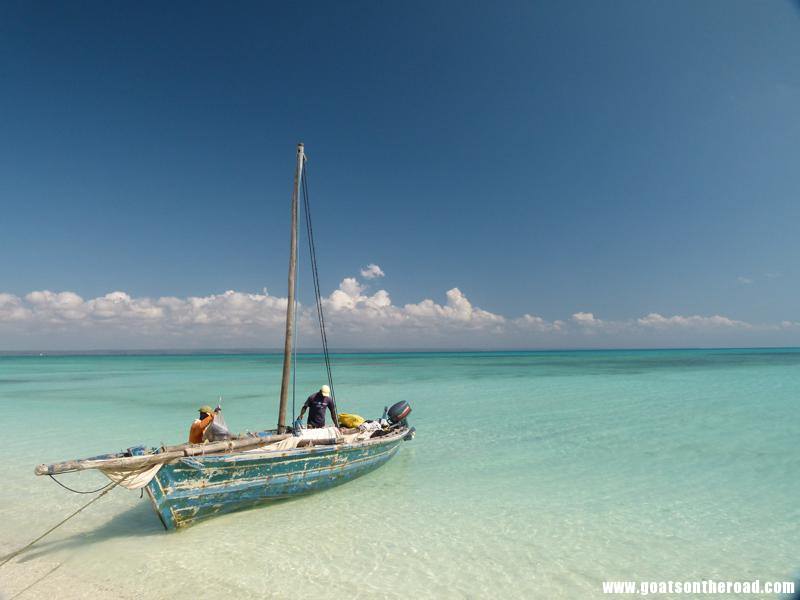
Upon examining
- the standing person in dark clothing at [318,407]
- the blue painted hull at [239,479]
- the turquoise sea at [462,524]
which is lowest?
the turquoise sea at [462,524]

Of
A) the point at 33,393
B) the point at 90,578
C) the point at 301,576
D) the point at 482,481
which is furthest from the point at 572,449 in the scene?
the point at 33,393

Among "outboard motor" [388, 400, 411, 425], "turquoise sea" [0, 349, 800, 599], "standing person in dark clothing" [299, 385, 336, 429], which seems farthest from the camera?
"outboard motor" [388, 400, 411, 425]

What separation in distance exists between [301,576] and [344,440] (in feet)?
14.6

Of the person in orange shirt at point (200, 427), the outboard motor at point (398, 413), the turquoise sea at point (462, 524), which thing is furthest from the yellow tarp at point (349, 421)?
the person in orange shirt at point (200, 427)

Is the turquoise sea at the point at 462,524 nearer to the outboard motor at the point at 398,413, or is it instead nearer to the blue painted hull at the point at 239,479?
the blue painted hull at the point at 239,479

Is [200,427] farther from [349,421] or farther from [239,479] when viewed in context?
[349,421]

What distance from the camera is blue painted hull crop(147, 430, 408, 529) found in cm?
867

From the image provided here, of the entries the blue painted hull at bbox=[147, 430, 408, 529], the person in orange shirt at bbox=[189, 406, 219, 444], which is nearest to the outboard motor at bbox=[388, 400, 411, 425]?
the blue painted hull at bbox=[147, 430, 408, 529]

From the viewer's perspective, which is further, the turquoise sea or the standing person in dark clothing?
the standing person in dark clothing

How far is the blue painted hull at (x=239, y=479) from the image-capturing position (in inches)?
341

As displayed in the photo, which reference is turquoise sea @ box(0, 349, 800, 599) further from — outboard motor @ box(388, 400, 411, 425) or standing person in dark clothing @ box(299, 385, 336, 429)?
standing person in dark clothing @ box(299, 385, 336, 429)

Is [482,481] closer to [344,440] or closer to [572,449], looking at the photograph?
[344,440]

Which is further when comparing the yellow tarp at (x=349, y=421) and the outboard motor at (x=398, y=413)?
the outboard motor at (x=398, y=413)

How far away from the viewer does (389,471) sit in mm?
14078
